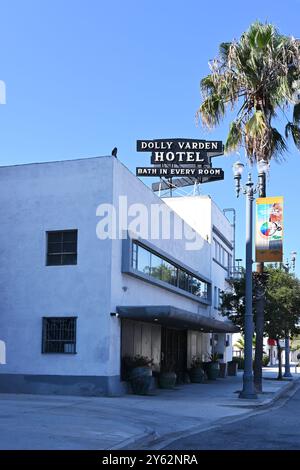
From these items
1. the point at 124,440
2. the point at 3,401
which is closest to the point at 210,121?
the point at 3,401

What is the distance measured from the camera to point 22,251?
2214 centimetres

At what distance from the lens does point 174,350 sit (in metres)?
30.9

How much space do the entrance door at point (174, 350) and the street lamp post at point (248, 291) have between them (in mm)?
7466

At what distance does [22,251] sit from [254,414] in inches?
387

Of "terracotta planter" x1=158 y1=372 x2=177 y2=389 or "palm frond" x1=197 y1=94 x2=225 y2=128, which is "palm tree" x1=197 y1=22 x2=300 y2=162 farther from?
"terracotta planter" x1=158 y1=372 x2=177 y2=389

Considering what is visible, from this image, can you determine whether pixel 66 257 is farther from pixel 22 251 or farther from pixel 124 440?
pixel 124 440

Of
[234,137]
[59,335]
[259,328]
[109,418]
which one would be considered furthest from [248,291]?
[109,418]

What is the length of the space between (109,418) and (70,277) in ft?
26.2

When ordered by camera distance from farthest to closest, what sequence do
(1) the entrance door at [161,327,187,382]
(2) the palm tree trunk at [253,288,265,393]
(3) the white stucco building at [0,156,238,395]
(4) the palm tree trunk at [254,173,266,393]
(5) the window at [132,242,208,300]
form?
(1) the entrance door at [161,327,187,382] < (5) the window at [132,242,208,300] < (2) the palm tree trunk at [253,288,265,393] < (4) the palm tree trunk at [254,173,266,393] < (3) the white stucco building at [0,156,238,395]

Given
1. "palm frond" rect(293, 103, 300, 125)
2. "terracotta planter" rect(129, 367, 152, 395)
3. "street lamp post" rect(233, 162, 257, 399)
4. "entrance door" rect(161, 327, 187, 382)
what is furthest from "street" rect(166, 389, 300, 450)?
"entrance door" rect(161, 327, 187, 382)

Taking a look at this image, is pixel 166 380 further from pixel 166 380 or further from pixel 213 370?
pixel 213 370

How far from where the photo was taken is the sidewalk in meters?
10.6

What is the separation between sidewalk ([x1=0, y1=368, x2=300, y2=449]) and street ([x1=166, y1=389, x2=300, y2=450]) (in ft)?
1.80
